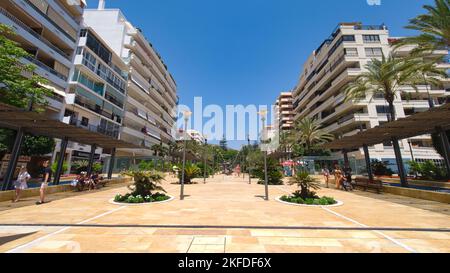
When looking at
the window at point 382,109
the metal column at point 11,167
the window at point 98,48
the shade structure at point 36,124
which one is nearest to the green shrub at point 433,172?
the window at point 382,109

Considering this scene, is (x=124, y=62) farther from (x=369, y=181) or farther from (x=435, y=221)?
(x=435, y=221)

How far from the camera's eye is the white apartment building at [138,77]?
132ft

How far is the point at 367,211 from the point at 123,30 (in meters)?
48.4

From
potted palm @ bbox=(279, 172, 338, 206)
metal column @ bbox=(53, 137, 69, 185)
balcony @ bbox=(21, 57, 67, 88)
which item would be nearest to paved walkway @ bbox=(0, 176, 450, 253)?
potted palm @ bbox=(279, 172, 338, 206)

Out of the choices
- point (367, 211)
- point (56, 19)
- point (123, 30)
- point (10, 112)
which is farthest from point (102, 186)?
point (123, 30)

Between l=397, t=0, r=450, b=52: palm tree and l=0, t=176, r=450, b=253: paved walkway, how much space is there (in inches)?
470

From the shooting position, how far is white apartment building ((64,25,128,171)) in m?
28.6

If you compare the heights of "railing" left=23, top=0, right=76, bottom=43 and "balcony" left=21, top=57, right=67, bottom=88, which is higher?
"railing" left=23, top=0, right=76, bottom=43

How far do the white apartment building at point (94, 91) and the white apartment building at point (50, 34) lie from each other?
1188mm

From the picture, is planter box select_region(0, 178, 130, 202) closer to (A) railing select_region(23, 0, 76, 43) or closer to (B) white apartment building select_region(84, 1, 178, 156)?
(B) white apartment building select_region(84, 1, 178, 156)

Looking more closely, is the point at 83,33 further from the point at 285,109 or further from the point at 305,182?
the point at 285,109

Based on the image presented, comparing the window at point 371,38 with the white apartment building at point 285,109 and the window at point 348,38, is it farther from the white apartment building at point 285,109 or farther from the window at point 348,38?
the white apartment building at point 285,109

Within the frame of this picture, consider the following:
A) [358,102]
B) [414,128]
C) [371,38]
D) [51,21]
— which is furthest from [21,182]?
[371,38]

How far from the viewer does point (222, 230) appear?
5.24m
